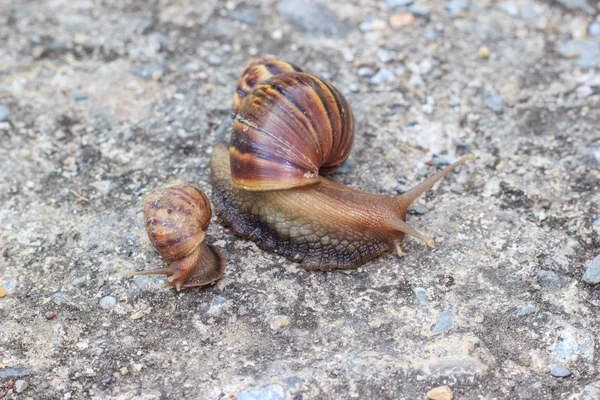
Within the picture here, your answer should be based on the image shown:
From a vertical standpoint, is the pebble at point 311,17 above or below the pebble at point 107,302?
above

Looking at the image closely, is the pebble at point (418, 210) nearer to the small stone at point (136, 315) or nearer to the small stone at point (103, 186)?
the small stone at point (136, 315)

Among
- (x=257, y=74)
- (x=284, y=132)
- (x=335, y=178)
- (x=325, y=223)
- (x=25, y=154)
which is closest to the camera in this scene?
(x=284, y=132)

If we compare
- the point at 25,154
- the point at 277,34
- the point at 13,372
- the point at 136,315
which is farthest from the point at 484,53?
the point at 13,372

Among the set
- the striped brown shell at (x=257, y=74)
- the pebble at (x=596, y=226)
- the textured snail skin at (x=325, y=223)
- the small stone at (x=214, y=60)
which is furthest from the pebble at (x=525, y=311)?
the small stone at (x=214, y=60)

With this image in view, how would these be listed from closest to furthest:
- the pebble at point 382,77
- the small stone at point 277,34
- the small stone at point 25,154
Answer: the small stone at point 25,154
the pebble at point 382,77
the small stone at point 277,34

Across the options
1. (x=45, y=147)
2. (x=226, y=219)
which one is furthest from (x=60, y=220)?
(x=226, y=219)

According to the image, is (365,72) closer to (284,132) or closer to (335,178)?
(335,178)

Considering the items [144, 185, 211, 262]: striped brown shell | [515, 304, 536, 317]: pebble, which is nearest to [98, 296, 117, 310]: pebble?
[144, 185, 211, 262]: striped brown shell
